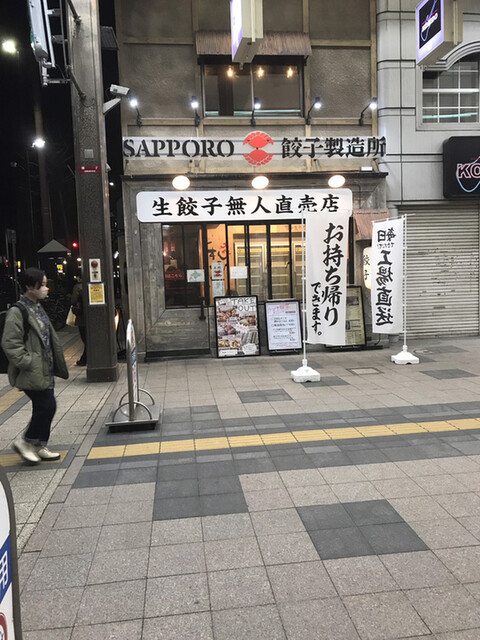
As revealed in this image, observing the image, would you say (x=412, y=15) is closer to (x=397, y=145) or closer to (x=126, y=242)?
(x=397, y=145)

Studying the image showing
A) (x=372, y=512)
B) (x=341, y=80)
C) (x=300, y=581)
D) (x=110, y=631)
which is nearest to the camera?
(x=110, y=631)

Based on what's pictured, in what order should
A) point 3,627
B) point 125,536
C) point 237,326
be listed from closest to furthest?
point 3,627 → point 125,536 → point 237,326

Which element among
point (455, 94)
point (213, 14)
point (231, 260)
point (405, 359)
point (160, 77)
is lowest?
point (405, 359)

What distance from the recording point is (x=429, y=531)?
11.9 feet

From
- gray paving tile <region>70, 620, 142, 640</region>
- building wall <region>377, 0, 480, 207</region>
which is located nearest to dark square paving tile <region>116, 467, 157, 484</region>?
gray paving tile <region>70, 620, 142, 640</region>

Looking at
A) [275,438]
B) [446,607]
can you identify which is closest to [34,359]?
[275,438]

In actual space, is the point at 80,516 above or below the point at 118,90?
below

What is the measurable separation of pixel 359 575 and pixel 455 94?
12758 millimetres

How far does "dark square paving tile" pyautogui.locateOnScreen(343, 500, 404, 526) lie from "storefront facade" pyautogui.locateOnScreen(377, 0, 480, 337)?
9072mm

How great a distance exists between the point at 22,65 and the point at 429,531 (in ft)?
83.1

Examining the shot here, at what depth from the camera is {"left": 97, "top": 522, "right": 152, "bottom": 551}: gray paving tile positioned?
3.54 m

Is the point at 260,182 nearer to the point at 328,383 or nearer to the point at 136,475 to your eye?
the point at 328,383

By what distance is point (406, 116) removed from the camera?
38.3 ft

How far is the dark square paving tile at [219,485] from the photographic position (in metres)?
4.37
